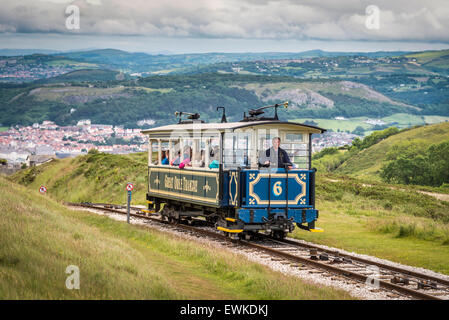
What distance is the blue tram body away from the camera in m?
16.1

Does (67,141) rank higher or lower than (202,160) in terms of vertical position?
lower

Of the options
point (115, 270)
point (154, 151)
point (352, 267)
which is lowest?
point (352, 267)

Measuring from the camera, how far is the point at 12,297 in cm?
740

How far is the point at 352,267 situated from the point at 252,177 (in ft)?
13.6

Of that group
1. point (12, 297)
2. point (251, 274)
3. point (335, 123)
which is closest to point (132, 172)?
point (251, 274)

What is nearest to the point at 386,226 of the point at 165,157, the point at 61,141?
the point at 165,157

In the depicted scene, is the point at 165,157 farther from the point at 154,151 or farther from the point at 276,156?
the point at 276,156

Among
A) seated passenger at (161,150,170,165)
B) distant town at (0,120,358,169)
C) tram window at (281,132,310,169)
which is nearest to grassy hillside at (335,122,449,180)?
distant town at (0,120,358,169)

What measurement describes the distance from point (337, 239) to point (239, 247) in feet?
12.6

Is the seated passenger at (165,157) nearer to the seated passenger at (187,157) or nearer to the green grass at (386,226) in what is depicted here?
the seated passenger at (187,157)

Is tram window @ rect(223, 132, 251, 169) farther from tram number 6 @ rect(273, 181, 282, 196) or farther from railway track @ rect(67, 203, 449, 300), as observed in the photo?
railway track @ rect(67, 203, 449, 300)

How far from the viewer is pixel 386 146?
252 ft

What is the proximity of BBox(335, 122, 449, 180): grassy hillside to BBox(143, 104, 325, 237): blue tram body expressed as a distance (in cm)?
4721

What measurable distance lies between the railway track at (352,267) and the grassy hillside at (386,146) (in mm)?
48056
